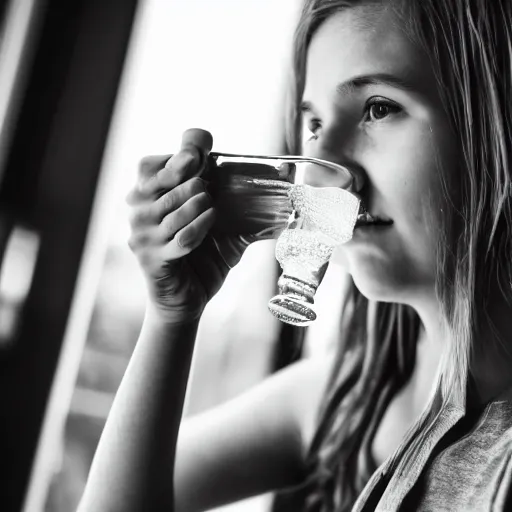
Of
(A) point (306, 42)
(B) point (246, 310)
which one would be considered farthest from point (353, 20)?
(B) point (246, 310)

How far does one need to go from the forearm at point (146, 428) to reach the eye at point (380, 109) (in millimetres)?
305

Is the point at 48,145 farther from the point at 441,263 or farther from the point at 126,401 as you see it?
the point at 441,263

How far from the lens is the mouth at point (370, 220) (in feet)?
2.37

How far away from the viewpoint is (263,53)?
0.79 metres

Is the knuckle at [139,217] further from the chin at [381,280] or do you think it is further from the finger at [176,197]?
the chin at [381,280]

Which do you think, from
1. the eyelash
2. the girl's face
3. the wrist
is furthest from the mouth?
the wrist

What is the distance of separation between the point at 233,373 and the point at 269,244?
157 mm

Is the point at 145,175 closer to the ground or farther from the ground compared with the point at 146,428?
farther from the ground

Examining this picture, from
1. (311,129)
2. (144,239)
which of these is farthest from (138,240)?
(311,129)

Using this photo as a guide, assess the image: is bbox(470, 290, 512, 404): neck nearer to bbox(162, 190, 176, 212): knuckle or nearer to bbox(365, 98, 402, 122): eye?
bbox(365, 98, 402, 122): eye

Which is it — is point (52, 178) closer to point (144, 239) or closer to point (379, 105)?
point (144, 239)

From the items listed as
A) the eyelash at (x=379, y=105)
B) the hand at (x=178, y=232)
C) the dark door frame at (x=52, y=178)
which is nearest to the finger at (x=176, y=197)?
the hand at (x=178, y=232)

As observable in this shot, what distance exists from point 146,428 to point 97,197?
0.88ft

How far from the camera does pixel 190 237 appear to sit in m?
0.69
